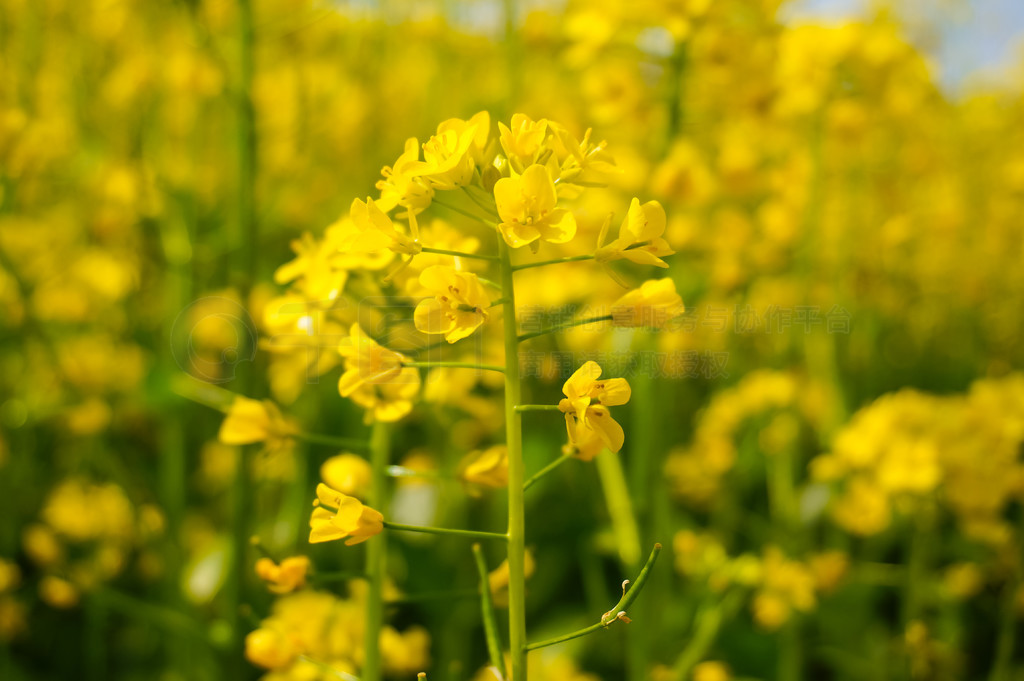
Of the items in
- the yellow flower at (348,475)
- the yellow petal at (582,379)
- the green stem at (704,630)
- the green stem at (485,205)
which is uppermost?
the green stem at (485,205)

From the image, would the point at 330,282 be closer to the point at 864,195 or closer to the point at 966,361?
the point at 864,195

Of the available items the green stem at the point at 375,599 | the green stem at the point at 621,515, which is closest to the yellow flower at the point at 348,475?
the green stem at the point at 375,599

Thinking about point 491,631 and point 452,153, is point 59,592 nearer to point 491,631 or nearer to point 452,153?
point 491,631

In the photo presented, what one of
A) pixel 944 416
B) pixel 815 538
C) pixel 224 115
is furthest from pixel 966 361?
pixel 224 115

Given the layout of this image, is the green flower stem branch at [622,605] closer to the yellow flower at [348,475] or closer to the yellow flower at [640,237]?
the yellow flower at [640,237]

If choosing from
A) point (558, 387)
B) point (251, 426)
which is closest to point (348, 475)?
point (251, 426)

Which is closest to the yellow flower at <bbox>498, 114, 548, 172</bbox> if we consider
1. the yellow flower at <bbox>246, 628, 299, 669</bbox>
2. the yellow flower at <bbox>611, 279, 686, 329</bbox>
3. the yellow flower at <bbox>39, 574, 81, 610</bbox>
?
the yellow flower at <bbox>611, 279, 686, 329</bbox>

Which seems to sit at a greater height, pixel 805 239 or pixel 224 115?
pixel 224 115
